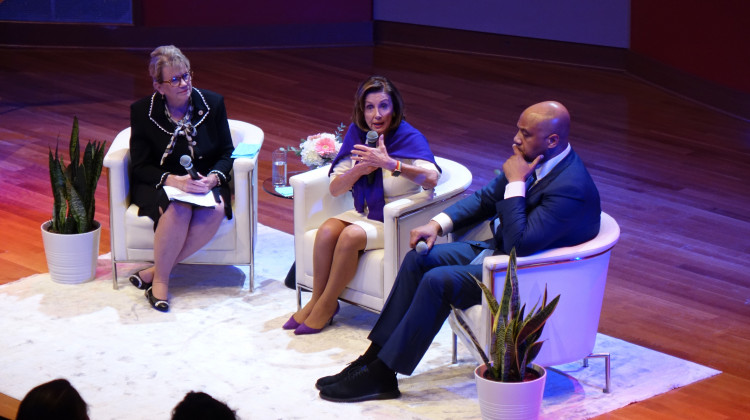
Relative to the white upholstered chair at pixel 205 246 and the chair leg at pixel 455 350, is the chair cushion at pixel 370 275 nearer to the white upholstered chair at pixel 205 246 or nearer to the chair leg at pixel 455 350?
the chair leg at pixel 455 350

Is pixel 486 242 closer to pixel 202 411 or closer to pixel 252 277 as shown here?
pixel 252 277

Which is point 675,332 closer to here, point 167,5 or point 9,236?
point 9,236

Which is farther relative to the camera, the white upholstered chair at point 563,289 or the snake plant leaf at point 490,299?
the white upholstered chair at point 563,289

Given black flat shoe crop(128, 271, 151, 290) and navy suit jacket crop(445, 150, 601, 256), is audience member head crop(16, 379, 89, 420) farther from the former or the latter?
black flat shoe crop(128, 271, 151, 290)

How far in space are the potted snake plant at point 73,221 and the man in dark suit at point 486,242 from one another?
1.64 metres

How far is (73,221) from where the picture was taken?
544 centimetres

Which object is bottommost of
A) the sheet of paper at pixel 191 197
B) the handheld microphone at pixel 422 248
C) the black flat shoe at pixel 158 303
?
the black flat shoe at pixel 158 303

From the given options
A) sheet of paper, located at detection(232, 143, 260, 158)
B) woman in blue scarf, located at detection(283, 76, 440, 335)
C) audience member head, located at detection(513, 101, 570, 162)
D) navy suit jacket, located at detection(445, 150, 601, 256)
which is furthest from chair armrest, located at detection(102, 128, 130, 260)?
audience member head, located at detection(513, 101, 570, 162)

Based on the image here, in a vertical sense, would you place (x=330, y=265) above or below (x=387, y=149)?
below

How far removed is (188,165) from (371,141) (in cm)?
91

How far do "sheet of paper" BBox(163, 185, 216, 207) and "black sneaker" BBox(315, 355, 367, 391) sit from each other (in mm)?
1189

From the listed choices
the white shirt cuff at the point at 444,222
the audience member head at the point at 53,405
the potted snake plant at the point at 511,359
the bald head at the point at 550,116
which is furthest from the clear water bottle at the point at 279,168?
the audience member head at the point at 53,405

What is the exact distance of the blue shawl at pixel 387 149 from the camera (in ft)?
16.0

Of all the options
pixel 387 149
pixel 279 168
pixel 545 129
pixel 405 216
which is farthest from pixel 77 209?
pixel 545 129
